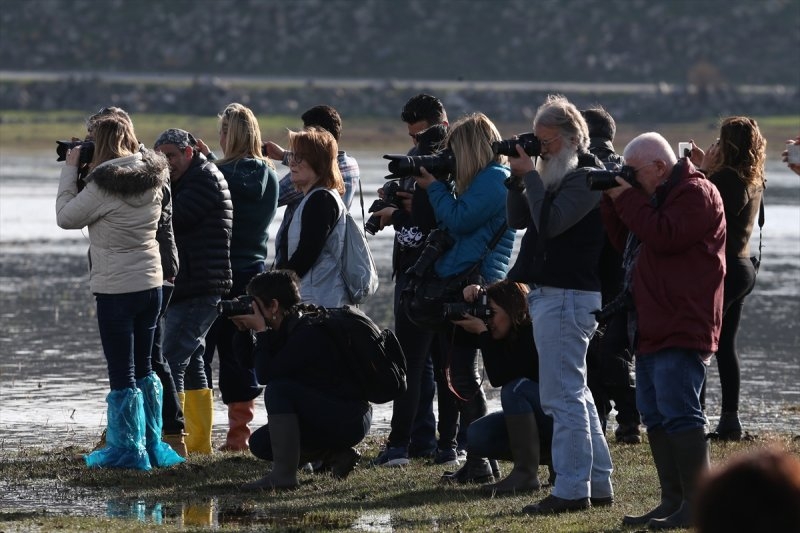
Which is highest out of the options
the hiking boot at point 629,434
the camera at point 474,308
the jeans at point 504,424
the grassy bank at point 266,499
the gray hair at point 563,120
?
the gray hair at point 563,120

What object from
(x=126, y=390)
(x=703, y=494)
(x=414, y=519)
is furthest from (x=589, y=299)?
(x=703, y=494)

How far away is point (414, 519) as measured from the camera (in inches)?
267

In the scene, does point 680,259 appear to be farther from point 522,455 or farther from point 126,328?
point 126,328

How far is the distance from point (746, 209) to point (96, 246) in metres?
3.46

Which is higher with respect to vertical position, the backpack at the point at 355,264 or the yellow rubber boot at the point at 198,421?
the backpack at the point at 355,264

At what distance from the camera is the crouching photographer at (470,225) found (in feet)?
24.3

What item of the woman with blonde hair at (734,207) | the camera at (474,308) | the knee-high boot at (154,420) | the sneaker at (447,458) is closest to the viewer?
the camera at (474,308)

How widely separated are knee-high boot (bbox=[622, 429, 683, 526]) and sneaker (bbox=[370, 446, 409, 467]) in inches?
74.6

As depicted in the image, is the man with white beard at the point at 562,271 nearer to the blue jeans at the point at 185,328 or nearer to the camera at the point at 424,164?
the camera at the point at 424,164

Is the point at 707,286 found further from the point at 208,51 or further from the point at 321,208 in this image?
the point at 208,51

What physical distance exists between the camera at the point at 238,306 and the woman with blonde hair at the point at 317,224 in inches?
18.1

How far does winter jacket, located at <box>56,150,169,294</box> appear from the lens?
7691 millimetres

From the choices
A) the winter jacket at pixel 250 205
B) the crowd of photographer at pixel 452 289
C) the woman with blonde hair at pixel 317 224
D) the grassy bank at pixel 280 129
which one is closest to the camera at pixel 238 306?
the crowd of photographer at pixel 452 289

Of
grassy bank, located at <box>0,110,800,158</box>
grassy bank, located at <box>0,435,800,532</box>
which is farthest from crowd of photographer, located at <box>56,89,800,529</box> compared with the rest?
grassy bank, located at <box>0,110,800,158</box>
